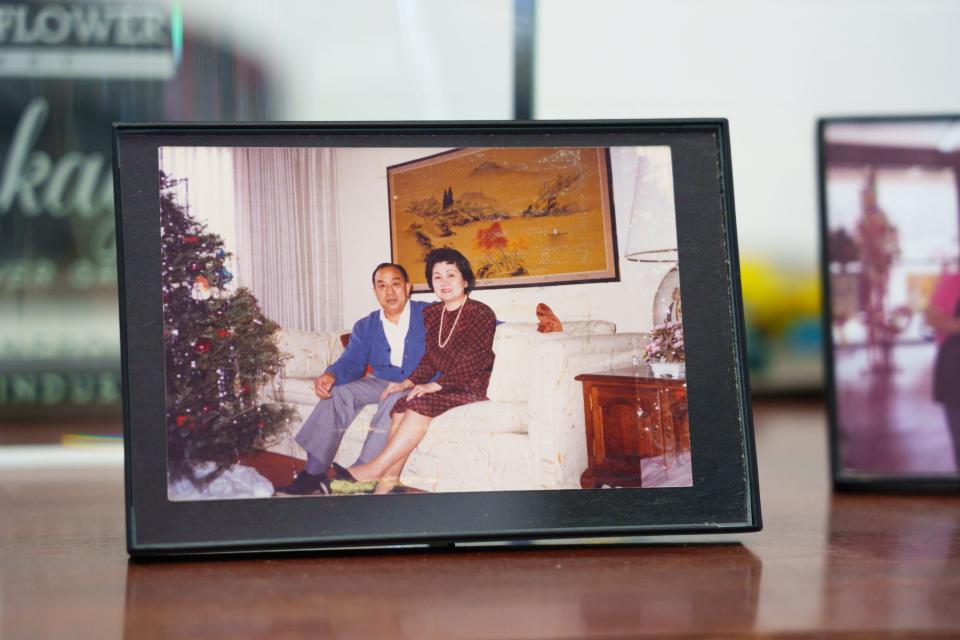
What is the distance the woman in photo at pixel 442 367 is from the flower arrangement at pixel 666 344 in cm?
11

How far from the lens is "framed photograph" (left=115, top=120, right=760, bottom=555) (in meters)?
0.50

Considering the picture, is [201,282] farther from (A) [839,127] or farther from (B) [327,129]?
(A) [839,127]

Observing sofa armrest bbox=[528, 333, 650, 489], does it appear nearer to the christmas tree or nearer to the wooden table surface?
the wooden table surface

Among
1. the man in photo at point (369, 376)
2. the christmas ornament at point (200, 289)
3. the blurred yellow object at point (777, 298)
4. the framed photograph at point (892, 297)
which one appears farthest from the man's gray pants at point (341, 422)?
the blurred yellow object at point (777, 298)

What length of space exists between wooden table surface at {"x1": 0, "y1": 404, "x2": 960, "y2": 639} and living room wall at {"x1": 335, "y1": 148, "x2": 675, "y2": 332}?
0.51 ft

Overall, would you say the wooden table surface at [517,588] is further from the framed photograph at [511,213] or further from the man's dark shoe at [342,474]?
the framed photograph at [511,213]

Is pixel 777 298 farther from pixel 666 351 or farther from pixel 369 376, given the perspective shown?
pixel 369 376

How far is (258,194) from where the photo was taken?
0.52 meters

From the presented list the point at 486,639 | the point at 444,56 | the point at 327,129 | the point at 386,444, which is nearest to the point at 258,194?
the point at 327,129

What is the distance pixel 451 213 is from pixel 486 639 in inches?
10.8

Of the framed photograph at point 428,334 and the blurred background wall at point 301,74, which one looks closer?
the framed photograph at point 428,334

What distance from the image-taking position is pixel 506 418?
0.52 m

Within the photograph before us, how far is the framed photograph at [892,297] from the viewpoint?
0.69m

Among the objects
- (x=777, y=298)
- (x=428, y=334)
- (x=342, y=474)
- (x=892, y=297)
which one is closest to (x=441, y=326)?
(x=428, y=334)
